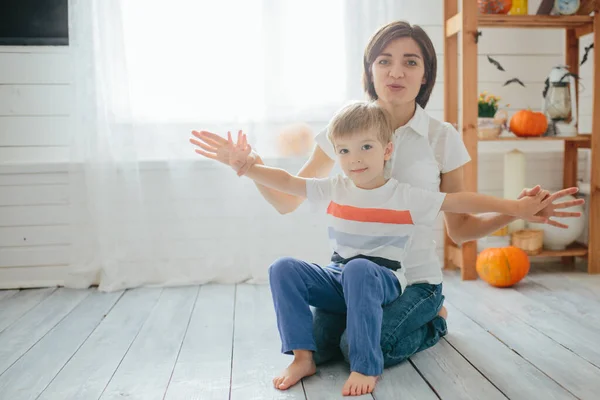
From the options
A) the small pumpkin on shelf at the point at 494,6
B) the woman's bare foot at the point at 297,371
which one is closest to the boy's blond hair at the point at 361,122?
the woman's bare foot at the point at 297,371

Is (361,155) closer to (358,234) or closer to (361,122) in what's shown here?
(361,122)

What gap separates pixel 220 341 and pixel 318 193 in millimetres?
598

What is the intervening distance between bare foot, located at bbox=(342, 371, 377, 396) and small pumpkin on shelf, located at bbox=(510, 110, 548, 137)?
1.60 metres

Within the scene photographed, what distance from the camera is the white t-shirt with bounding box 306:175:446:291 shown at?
1.71 meters

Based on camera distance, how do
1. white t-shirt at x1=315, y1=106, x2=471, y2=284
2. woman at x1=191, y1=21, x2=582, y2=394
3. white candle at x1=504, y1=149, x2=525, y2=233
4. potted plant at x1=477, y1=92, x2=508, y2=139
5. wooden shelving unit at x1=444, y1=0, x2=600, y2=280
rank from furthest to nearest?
white candle at x1=504, y1=149, x2=525, y2=233
potted plant at x1=477, y1=92, x2=508, y2=139
wooden shelving unit at x1=444, y1=0, x2=600, y2=280
white t-shirt at x1=315, y1=106, x2=471, y2=284
woman at x1=191, y1=21, x2=582, y2=394

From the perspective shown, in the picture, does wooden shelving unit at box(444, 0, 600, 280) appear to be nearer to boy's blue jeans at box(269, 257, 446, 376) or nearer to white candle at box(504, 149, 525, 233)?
white candle at box(504, 149, 525, 233)

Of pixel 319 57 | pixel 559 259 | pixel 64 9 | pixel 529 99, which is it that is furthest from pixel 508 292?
pixel 64 9

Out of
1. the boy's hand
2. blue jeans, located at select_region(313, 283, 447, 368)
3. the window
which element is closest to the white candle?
the window

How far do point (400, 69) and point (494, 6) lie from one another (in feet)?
3.77

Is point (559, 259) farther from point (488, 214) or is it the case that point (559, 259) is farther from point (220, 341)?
point (220, 341)

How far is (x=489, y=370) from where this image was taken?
5.54 ft

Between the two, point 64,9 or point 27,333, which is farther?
point 64,9

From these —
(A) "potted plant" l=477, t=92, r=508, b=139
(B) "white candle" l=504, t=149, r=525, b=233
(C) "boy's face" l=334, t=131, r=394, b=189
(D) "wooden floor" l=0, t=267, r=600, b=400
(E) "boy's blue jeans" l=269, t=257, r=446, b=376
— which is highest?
(A) "potted plant" l=477, t=92, r=508, b=139

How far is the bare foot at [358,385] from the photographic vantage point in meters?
1.54
